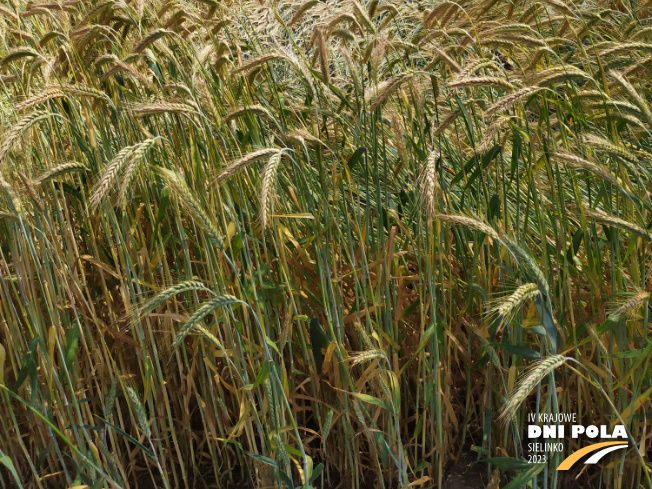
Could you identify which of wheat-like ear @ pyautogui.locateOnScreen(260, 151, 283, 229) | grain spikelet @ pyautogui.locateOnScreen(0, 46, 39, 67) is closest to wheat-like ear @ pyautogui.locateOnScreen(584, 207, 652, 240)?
wheat-like ear @ pyautogui.locateOnScreen(260, 151, 283, 229)

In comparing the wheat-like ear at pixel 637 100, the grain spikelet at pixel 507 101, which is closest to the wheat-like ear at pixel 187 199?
the grain spikelet at pixel 507 101

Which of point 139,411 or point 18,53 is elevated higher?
point 18,53

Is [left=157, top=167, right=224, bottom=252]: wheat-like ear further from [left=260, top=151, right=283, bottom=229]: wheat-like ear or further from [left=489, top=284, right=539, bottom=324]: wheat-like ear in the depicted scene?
[left=489, top=284, right=539, bottom=324]: wheat-like ear

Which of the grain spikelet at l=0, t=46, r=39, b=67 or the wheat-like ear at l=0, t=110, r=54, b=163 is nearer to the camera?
the wheat-like ear at l=0, t=110, r=54, b=163

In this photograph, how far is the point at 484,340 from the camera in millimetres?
1583

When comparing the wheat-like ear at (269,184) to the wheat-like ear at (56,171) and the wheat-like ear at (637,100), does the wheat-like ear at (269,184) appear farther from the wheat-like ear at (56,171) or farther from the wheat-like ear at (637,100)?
the wheat-like ear at (637,100)

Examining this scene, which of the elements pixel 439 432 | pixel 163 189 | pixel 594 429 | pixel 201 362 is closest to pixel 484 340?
pixel 439 432

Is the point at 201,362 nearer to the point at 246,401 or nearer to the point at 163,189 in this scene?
the point at 246,401

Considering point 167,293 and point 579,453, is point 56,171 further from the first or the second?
point 579,453

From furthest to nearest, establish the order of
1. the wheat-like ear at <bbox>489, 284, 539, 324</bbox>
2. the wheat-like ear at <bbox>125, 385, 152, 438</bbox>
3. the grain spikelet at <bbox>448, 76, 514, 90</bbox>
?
the wheat-like ear at <bbox>125, 385, 152, 438</bbox>, the grain spikelet at <bbox>448, 76, 514, 90</bbox>, the wheat-like ear at <bbox>489, 284, 539, 324</bbox>

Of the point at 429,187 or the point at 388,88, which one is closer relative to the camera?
the point at 429,187

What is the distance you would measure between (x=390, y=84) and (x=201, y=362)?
87 cm

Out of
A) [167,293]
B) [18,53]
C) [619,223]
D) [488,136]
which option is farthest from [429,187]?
[18,53]

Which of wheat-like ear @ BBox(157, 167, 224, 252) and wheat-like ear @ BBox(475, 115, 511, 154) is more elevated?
wheat-like ear @ BBox(475, 115, 511, 154)
